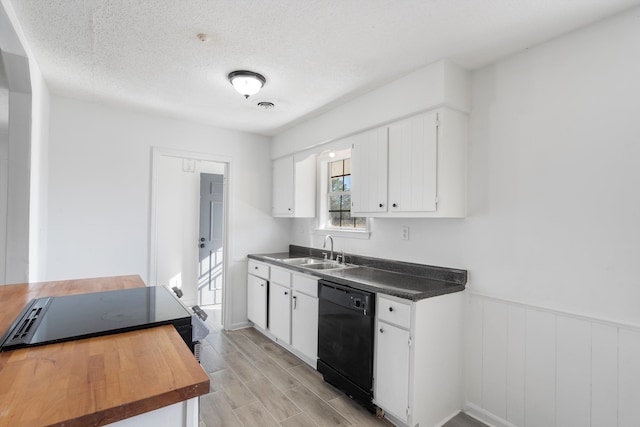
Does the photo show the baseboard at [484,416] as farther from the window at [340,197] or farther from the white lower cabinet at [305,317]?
the window at [340,197]

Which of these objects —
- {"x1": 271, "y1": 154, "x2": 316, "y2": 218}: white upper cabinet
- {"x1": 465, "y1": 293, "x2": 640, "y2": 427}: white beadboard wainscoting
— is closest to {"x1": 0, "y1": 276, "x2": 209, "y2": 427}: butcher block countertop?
{"x1": 465, "y1": 293, "x2": 640, "y2": 427}: white beadboard wainscoting

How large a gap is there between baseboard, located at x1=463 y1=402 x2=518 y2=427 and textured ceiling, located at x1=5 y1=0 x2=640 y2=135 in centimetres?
242

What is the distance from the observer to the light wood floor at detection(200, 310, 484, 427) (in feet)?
7.16

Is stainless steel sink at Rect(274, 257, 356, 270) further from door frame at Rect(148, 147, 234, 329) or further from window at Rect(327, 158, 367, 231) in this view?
door frame at Rect(148, 147, 234, 329)

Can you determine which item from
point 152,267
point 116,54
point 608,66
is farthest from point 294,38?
point 152,267

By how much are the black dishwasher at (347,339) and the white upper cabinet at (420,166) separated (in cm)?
74

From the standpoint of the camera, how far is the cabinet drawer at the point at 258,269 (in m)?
3.61

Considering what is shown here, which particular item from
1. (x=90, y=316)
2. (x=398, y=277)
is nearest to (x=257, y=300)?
(x=398, y=277)

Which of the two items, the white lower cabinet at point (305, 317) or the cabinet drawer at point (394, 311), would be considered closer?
the cabinet drawer at point (394, 311)

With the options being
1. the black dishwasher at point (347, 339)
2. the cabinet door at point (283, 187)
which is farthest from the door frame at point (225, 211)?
the black dishwasher at point (347, 339)

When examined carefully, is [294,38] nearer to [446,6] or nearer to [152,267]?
[446,6]

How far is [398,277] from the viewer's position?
102 inches

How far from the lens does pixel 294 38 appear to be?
6.39 ft

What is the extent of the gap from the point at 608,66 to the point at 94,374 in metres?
2.66
